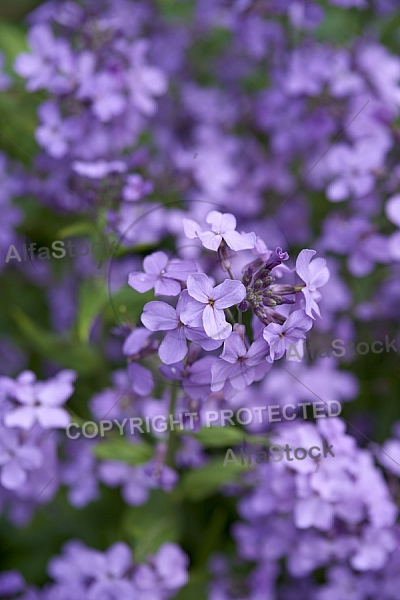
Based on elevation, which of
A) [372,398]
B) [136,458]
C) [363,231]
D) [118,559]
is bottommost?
[118,559]

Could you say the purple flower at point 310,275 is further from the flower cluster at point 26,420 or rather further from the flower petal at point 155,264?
the flower cluster at point 26,420

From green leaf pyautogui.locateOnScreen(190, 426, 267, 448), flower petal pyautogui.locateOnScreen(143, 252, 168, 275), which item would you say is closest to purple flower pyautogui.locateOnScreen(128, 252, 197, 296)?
flower petal pyautogui.locateOnScreen(143, 252, 168, 275)

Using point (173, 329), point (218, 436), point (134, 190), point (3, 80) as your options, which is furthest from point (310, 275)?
point (3, 80)

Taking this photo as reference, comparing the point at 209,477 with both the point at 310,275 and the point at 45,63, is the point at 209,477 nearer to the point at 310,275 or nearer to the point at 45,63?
the point at 310,275

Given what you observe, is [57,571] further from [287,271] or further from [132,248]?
[287,271]

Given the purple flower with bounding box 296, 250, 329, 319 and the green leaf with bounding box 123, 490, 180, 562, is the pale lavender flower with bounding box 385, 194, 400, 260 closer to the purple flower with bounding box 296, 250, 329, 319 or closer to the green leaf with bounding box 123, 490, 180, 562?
the purple flower with bounding box 296, 250, 329, 319

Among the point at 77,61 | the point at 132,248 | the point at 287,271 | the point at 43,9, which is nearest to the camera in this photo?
the point at 287,271

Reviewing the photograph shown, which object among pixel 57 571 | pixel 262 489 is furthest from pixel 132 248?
pixel 57 571
